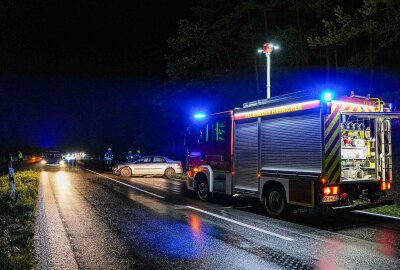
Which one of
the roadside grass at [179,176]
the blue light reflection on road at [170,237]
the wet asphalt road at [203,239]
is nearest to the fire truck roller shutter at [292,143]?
the wet asphalt road at [203,239]

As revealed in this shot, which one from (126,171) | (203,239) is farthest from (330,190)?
(126,171)

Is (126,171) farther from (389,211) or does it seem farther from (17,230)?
(389,211)

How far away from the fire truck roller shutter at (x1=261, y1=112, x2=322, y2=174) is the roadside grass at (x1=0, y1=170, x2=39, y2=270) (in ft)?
19.2

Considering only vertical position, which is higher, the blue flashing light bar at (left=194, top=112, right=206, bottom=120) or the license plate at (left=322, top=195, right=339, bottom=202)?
the blue flashing light bar at (left=194, top=112, right=206, bottom=120)

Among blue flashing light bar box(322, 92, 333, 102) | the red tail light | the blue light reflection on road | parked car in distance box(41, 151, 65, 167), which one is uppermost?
blue flashing light bar box(322, 92, 333, 102)

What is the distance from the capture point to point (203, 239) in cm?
756

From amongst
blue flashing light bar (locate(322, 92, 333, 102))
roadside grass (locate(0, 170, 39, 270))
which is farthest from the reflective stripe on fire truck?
roadside grass (locate(0, 170, 39, 270))

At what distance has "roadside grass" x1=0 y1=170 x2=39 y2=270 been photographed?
578 cm

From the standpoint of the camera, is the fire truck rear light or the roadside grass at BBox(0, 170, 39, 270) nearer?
the roadside grass at BBox(0, 170, 39, 270)

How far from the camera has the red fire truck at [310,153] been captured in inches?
348

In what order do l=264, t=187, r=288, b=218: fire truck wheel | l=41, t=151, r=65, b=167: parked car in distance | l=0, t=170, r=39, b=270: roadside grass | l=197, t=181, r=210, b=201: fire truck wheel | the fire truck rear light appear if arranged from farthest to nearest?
1. l=41, t=151, r=65, b=167: parked car in distance
2. l=197, t=181, r=210, b=201: fire truck wheel
3. the fire truck rear light
4. l=264, t=187, r=288, b=218: fire truck wheel
5. l=0, t=170, r=39, b=270: roadside grass

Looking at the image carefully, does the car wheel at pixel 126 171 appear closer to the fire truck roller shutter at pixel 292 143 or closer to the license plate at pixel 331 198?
the fire truck roller shutter at pixel 292 143

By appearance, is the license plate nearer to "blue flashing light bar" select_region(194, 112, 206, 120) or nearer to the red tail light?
the red tail light

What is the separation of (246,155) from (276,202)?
1.71 meters
